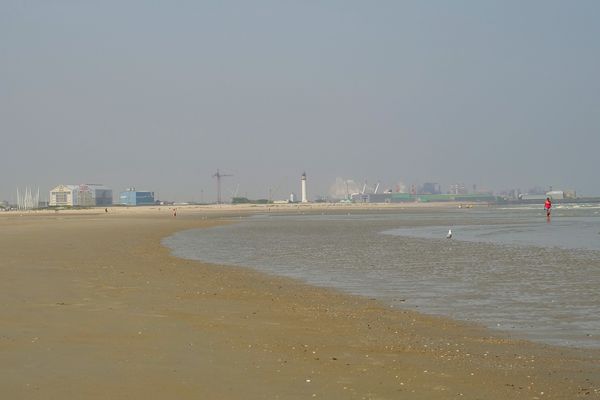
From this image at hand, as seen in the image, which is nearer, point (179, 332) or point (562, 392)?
point (562, 392)

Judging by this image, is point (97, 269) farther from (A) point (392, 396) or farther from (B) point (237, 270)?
(A) point (392, 396)

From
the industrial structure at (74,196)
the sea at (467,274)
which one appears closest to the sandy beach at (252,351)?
the sea at (467,274)

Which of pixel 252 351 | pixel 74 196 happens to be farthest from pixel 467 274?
pixel 74 196

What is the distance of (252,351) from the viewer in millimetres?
8500

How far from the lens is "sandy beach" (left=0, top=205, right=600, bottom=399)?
671cm

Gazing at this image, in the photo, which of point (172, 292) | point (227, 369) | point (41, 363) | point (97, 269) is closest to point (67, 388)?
point (41, 363)

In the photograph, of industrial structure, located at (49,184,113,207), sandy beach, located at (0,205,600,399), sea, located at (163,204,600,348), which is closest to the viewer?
sandy beach, located at (0,205,600,399)

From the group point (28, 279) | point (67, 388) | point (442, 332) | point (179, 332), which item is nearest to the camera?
point (67, 388)

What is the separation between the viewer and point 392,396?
6.52m

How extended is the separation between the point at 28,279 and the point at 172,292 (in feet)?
12.6

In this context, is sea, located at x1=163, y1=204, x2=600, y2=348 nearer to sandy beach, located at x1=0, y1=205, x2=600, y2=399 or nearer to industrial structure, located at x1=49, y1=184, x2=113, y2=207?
sandy beach, located at x1=0, y1=205, x2=600, y2=399

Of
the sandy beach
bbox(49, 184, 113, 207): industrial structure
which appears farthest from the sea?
bbox(49, 184, 113, 207): industrial structure

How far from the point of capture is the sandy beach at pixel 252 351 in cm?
671

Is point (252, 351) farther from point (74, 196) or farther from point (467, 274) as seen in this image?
point (74, 196)
